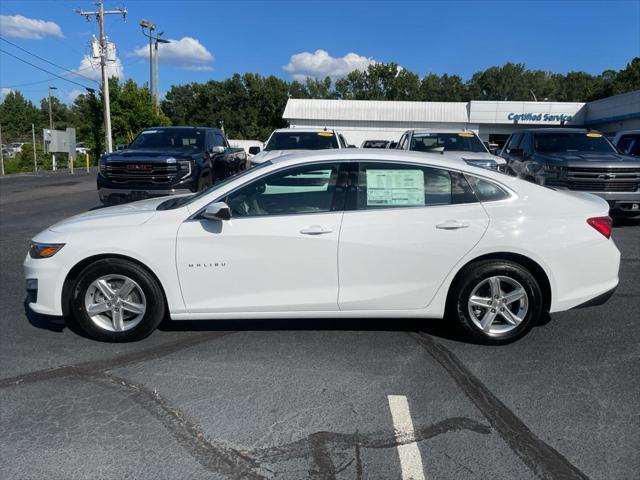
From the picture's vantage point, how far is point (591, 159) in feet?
33.9

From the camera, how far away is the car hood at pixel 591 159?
1011 centimetres

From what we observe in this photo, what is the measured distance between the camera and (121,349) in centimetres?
460

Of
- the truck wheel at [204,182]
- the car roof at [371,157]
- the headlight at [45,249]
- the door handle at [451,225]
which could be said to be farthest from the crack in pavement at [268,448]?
the truck wheel at [204,182]

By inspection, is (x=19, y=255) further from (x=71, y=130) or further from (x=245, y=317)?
(x=71, y=130)

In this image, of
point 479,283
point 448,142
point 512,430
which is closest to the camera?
point 512,430

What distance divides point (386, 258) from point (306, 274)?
26.3 inches

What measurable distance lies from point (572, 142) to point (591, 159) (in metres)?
1.42

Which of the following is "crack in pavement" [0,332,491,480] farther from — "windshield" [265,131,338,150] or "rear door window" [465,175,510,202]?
"windshield" [265,131,338,150]

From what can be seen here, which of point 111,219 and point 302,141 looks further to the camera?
point 302,141

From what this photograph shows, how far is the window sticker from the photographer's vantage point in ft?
15.0

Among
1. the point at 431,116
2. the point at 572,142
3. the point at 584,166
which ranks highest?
the point at 431,116

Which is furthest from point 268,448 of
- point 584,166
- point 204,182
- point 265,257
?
point 584,166

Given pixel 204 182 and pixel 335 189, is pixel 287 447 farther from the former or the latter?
pixel 204 182

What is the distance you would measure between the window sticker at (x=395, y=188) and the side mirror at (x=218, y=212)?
1172 millimetres
